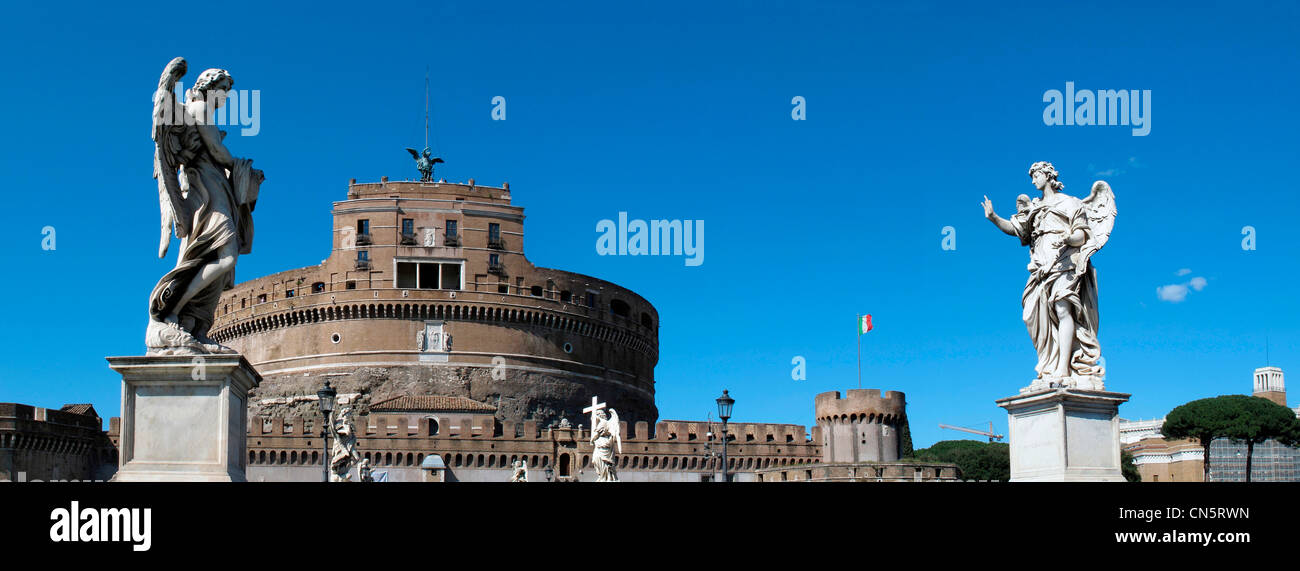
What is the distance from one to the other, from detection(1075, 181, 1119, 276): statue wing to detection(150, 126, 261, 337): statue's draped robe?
234 inches

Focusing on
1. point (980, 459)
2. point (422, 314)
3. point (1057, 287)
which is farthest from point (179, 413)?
point (980, 459)

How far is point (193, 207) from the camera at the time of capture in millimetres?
7465

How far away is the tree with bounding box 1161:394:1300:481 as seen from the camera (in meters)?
99.0

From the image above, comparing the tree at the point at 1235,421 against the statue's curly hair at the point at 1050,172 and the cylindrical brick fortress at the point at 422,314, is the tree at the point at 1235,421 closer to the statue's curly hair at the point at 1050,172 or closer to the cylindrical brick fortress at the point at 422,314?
the cylindrical brick fortress at the point at 422,314

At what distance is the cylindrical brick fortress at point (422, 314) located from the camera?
88812mm

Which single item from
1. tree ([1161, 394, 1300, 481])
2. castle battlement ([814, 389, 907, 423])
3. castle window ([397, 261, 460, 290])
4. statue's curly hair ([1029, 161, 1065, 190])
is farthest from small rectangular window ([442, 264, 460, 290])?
statue's curly hair ([1029, 161, 1065, 190])

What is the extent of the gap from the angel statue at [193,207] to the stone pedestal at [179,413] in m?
0.18

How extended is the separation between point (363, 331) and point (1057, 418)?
Result: 8373 centimetres

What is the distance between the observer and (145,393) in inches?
278

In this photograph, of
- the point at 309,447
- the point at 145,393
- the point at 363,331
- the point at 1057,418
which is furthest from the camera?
the point at 363,331

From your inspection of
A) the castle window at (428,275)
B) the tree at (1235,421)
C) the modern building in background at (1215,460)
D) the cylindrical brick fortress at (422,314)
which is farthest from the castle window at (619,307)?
the modern building in background at (1215,460)
